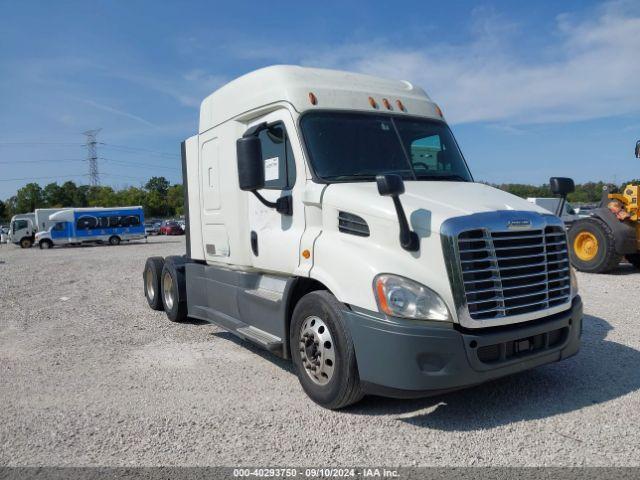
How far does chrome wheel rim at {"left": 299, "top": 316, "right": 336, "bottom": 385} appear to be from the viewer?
14.7 ft

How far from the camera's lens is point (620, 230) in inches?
474

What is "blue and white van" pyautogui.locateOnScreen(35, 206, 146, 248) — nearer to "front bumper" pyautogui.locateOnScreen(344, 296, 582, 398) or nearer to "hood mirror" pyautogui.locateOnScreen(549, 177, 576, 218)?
"hood mirror" pyautogui.locateOnScreen(549, 177, 576, 218)

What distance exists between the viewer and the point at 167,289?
8.84 m

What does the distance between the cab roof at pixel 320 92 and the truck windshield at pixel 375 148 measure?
136mm

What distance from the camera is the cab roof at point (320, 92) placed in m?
5.30

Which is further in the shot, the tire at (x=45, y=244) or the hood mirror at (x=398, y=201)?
the tire at (x=45, y=244)

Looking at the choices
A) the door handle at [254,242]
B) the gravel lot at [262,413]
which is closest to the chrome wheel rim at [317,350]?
the gravel lot at [262,413]

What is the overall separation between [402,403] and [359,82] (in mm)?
3255

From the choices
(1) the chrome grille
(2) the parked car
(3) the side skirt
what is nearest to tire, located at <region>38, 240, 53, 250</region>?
(2) the parked car

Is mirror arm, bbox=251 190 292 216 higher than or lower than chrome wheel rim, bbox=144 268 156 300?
higher

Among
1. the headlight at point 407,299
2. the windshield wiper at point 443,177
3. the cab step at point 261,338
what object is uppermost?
the windshield wiper at point 443,177

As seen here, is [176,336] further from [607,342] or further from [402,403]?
[607,342]

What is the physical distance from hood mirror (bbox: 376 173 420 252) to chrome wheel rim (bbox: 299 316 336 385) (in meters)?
0.99

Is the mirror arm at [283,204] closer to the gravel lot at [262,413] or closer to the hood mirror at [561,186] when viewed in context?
the gravel lot at [262,413]
